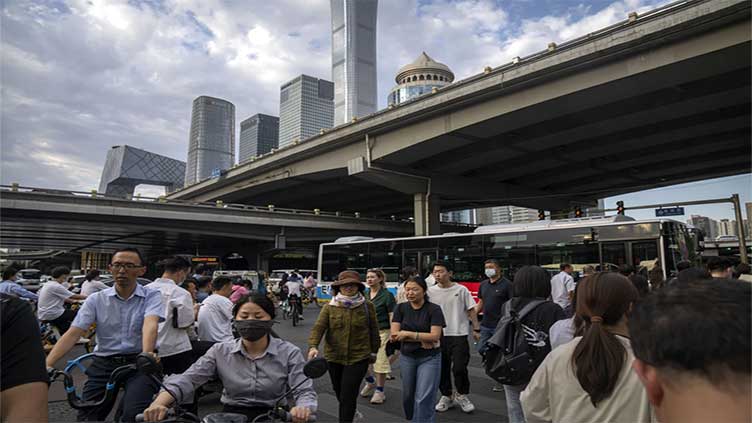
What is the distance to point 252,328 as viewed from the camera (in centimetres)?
322

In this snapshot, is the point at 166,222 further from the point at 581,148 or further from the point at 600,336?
the point at 600,336

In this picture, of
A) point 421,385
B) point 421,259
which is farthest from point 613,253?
point 421,385

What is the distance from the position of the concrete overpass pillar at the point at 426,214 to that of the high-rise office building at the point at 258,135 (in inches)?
6055

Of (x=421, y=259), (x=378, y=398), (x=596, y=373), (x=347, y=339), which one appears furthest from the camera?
(x=421, y=259)

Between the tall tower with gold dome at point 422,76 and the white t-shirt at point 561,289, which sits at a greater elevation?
the tall tower with gold dome at point 422,76

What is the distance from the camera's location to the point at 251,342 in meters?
3.25

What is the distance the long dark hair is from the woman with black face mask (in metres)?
1.74

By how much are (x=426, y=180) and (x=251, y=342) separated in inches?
1276

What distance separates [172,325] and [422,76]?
133 metres

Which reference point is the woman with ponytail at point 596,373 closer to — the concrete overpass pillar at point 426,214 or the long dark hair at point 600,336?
the long dark hair at point 600,336

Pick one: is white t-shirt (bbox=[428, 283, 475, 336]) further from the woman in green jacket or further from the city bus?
the city bus

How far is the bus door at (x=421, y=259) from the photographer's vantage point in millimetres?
20409

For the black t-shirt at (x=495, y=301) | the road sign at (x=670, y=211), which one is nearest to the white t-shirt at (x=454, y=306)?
the black t-shirt at (x=495, y=301)

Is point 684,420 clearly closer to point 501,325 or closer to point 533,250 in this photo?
point 501,325
